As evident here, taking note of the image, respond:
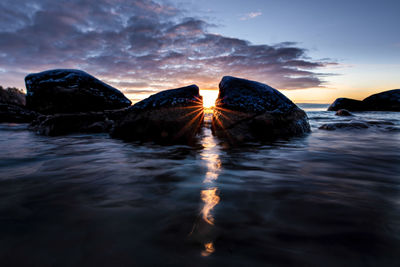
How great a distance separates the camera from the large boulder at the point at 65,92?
246 inches

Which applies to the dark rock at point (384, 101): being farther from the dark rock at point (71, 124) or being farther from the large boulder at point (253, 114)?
the dark rock at point (71, 124)

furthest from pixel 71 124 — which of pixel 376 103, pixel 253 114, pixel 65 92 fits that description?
pixel 376 103

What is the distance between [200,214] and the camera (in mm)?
1315

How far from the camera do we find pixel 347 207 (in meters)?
1.40

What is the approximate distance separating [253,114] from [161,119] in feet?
7.58

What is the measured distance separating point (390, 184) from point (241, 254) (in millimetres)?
1763

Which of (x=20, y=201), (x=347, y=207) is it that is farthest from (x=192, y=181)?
(x=20, y=201)

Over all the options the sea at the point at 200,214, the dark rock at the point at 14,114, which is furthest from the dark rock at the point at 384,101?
the dark rock at the point at 14,114

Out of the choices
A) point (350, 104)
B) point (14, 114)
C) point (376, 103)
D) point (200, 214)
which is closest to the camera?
point (200, 214)

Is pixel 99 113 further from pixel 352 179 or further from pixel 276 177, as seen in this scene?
pixel 352 179

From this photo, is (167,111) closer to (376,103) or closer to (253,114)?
(253,114)

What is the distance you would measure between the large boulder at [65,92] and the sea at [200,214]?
4.76m

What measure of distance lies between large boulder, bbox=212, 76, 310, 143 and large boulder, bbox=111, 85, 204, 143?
2.80 ft

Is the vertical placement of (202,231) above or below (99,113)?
below
